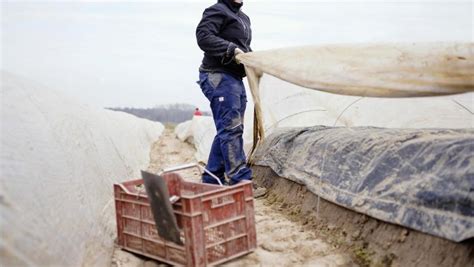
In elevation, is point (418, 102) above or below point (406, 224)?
above

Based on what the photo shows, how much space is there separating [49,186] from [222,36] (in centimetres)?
205

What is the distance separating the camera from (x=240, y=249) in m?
2.58

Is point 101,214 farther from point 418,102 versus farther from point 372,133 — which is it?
point 418,102

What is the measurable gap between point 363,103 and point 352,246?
2.07 metres

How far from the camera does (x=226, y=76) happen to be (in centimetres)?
381

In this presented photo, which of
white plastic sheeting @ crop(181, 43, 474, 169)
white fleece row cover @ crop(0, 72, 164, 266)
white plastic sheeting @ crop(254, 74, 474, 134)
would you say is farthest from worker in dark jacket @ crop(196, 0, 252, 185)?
white fleece row cover @ crop(0, 72, 164, 266)

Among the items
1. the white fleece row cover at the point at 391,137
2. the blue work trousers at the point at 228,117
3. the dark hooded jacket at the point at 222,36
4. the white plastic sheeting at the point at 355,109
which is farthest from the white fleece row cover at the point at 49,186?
the white plastic sheeting at the point at 355,109

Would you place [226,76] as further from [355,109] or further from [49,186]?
[49,186]

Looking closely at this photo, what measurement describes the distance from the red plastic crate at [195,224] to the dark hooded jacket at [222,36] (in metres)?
1.31

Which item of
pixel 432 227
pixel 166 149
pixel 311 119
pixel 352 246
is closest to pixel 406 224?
pixel 432 227

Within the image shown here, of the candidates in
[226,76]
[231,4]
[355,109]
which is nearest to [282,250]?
[226,76]

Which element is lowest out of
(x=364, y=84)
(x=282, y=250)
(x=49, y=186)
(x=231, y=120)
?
(x=282, y=250)

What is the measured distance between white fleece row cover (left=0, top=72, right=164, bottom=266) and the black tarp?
143cm

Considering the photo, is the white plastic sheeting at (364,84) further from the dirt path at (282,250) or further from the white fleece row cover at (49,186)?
the white fleece row cover at (49,186)
